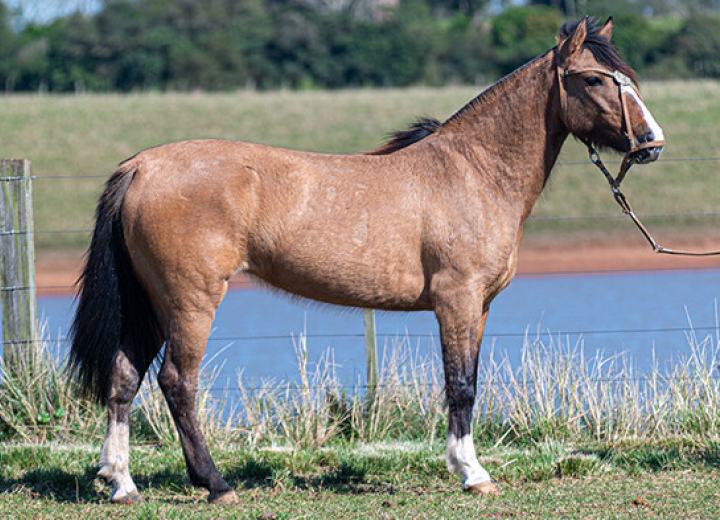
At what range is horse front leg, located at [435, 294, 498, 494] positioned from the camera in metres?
4.41

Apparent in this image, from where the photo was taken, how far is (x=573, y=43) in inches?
174

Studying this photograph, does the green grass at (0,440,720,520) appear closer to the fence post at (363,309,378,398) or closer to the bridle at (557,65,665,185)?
the fence post at (363,309,378,398)

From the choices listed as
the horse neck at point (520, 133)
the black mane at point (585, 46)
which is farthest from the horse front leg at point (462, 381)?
the black mane at point (585, 46)

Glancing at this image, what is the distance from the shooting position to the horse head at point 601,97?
4.37 metres

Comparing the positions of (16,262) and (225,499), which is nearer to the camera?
(225,499)

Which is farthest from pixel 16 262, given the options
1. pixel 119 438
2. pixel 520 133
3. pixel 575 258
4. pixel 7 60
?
pixel 7 60

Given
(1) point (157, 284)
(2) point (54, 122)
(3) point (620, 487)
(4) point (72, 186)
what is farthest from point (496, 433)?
(2) point (54, 122)

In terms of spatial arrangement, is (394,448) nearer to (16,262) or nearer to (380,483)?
(380,483)

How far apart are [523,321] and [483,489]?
8.68 meters

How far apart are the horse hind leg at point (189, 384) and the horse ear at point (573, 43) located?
2250mm

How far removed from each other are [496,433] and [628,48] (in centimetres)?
5055

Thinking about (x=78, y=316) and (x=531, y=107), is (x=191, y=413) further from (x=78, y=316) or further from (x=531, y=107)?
(x=531, y=107)

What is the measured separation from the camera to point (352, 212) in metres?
4.39

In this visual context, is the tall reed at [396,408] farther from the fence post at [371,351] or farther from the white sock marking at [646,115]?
the white sock marking at [646,115]
